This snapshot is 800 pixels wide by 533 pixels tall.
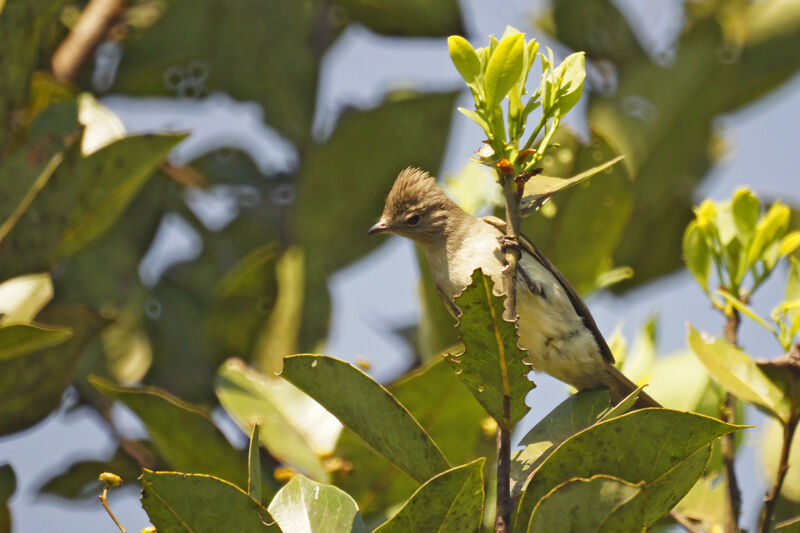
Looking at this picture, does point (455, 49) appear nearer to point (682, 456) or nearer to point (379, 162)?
point (682, 456)

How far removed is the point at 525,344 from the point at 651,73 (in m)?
1.49

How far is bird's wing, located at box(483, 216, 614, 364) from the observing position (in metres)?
2.84

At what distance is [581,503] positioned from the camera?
1.61m

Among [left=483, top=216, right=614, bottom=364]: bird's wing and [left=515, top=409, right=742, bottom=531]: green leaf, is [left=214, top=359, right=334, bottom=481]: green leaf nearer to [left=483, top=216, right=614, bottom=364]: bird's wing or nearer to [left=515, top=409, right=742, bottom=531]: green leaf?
[left=483, top=216, right=614, bottom=364]: bird's wing

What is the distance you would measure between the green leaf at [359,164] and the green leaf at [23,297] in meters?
1.06

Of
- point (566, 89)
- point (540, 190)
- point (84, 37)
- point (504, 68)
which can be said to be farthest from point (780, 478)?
point (84, 37)

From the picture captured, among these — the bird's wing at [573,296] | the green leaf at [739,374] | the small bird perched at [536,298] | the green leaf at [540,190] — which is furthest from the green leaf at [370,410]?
the bird's wing at [573,296]

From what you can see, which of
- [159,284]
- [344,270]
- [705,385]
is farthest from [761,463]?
[159,284]

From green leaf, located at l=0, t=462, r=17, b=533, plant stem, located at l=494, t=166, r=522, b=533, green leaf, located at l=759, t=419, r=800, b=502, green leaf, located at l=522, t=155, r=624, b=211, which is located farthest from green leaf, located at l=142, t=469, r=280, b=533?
green leaf, located at l=759, t=419, r=800, b=502

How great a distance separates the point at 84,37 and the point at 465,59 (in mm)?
2186

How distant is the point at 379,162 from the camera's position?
3600mm

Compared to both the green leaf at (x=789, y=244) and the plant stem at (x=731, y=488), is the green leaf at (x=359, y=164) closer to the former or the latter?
the green leaf at (x=789, y=244)

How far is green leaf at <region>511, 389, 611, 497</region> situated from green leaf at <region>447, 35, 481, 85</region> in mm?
727

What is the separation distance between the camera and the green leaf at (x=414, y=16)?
3578mm
